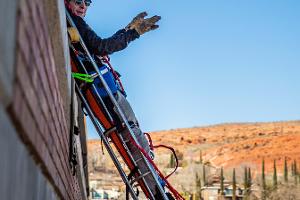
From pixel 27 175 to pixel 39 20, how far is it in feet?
2.30

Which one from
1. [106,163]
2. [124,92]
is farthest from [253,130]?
[124,92]

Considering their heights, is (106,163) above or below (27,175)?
above

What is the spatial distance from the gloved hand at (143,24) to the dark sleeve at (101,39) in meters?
0.06

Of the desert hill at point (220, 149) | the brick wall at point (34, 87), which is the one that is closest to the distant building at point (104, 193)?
the desert hill at point (220, 149)

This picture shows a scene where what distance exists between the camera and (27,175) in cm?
264

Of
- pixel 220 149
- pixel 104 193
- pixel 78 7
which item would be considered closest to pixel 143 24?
pixel 78 7

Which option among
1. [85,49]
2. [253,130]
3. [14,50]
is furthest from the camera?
[253,130]

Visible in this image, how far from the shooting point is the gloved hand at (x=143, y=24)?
6.54 m

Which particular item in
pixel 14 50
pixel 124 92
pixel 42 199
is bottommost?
pixel 42 199

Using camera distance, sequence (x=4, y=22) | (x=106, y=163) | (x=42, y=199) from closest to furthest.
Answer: (x=4, y=22), (x=42, y=199), (x=106, y=163)

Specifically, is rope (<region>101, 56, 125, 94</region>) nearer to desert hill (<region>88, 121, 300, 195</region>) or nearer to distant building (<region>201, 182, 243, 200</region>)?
distant building (<region>201, 182, 243, 200</region>)

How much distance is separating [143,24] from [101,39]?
0.49m

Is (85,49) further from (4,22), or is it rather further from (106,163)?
(106,163)

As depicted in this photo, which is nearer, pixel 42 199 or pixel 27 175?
pixel 27 175
